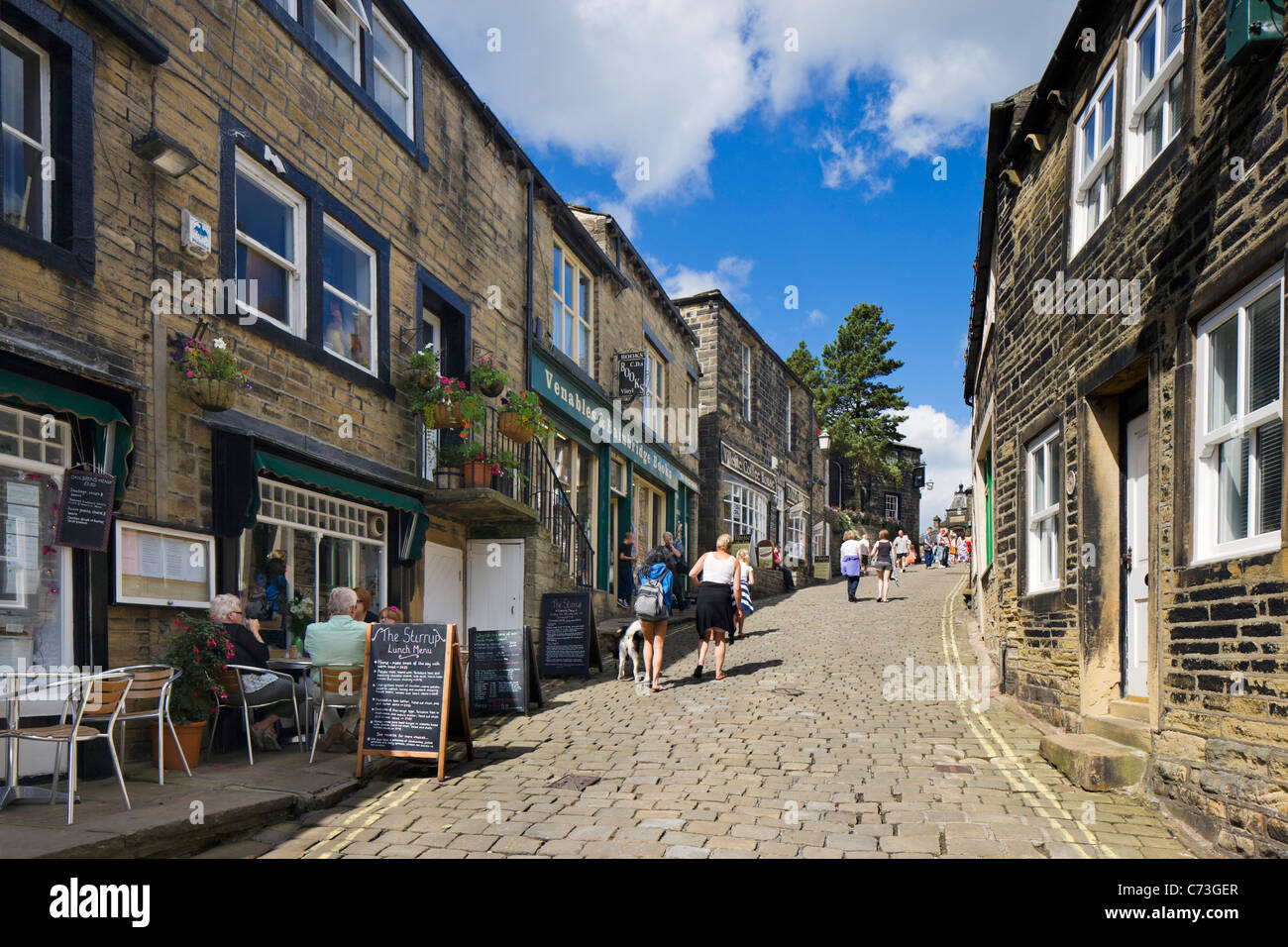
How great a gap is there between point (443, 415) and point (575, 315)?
6.60 meters

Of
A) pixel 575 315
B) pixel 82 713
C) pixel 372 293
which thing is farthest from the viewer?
pixel 575 315

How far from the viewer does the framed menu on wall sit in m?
6.60

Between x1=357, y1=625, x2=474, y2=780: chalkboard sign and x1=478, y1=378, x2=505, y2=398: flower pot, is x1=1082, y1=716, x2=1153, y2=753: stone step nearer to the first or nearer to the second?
x1=357, y1=625, x2=474, y2=780: chalkboard sign

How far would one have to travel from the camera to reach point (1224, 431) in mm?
5430

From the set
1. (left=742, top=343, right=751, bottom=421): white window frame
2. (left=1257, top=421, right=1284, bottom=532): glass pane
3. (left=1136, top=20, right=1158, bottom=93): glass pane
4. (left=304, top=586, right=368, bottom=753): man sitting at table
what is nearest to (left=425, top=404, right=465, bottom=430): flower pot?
(left=304, top=586, right=368, bottom=753): man sitting at table

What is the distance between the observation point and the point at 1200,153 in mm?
5801

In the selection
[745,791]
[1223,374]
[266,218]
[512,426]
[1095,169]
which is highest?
[1095,169]

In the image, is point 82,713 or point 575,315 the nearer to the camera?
point 82,713

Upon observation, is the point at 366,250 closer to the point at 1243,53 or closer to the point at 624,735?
the point at 624,735

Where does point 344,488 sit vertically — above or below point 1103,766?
above

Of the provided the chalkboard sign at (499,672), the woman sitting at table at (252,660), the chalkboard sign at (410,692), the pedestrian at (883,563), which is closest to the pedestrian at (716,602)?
the chalkboard sign at (499,672)

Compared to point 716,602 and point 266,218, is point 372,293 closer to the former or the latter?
point 266,218

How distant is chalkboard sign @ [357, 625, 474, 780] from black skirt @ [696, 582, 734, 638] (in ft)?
14.8

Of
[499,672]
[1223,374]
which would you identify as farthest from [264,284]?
[1223,374]
